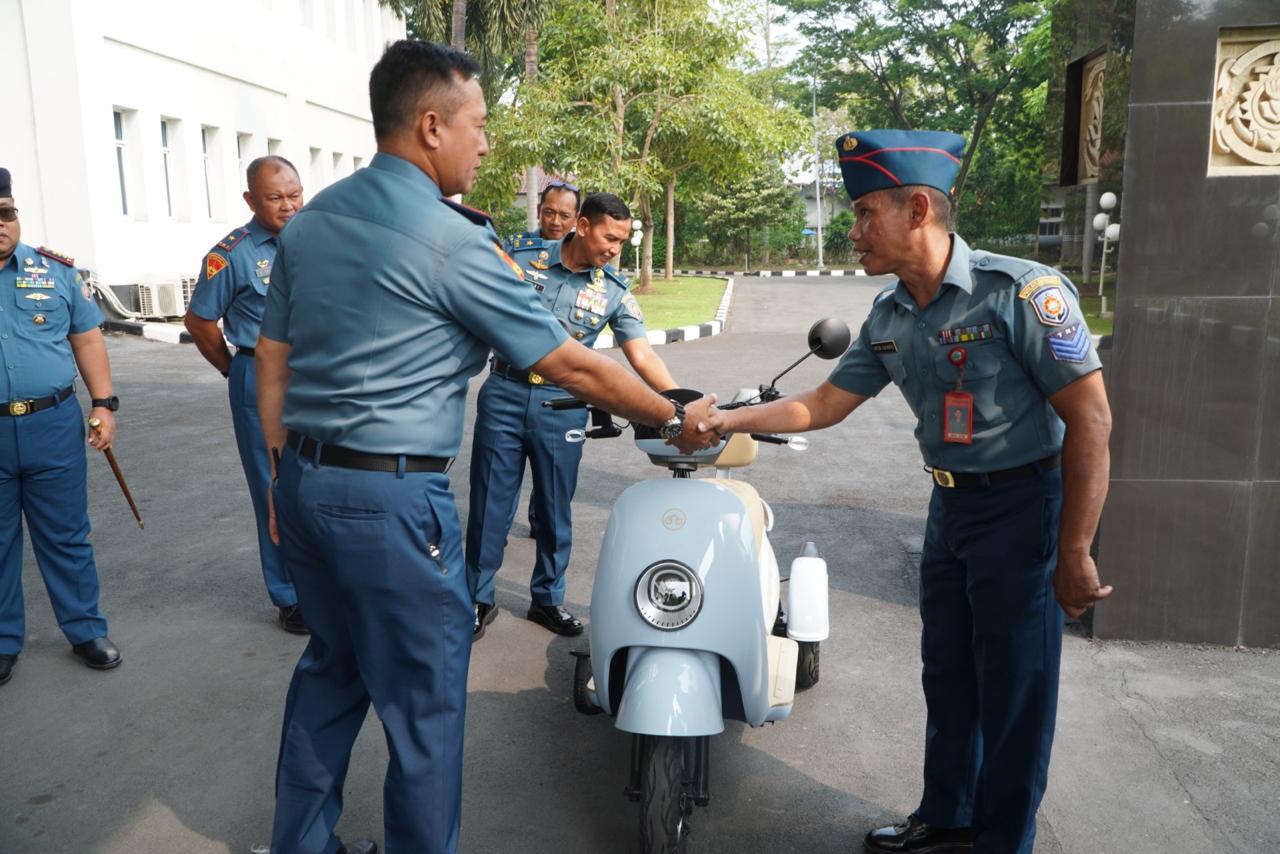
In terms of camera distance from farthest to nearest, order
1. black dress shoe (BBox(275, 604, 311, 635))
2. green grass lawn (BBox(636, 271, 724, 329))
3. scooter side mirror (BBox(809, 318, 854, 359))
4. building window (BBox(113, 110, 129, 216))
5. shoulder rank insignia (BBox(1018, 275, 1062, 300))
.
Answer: green grass lawn (BBox(636, 271, 724, 329)) → building window (BBox(113, 110, 129, 216)) → black dress shoe (BBox(275, 604, 311, 635)) → scooter side mirror (BBox(809, 318, 854, 359)) → shoulder rank insignia (BBox(1018, 275, 1062, 300))

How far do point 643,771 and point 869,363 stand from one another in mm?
1288

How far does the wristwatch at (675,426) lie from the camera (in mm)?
2883

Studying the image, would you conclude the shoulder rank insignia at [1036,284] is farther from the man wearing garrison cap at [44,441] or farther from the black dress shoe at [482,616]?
the man wearing garrison cap at [44,441]

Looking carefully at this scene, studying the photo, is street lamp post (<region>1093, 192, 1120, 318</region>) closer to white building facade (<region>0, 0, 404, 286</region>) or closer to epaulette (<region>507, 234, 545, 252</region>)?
epaulette (<region>507, 234, 545, 252</region>)

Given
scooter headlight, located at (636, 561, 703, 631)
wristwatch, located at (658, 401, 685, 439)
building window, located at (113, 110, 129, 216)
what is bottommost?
scooter headlight, located at (636, 561, 703, 631)

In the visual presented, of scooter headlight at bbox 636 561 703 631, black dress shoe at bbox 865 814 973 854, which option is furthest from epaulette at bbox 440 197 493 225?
black dress shoe at bbox 865 814 973 854

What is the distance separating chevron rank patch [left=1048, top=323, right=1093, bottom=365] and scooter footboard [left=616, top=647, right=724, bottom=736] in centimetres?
115

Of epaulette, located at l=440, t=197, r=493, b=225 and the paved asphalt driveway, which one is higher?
epaulette, located at l=440, t=197, r=493, b=225

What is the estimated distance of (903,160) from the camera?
2.59 metres

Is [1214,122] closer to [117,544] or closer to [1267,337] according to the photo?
[1267,337]

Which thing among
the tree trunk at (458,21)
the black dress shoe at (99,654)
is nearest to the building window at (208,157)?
the tree trunk at (458,21)

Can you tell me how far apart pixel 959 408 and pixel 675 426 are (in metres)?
0.74

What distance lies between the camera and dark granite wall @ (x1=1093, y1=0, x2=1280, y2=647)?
13.0 ft

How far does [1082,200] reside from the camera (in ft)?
15.0
